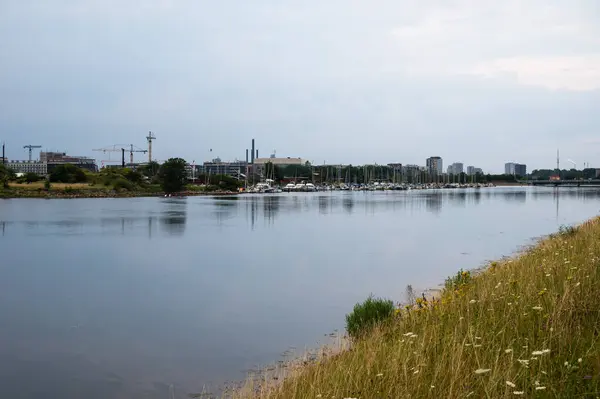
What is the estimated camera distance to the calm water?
1076 cm

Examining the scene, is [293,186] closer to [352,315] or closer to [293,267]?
[293,267]

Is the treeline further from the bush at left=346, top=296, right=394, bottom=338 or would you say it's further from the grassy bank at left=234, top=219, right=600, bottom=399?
the grassy bank at left=234, top=219, right=600, bottom=399

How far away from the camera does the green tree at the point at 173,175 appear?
12469cm

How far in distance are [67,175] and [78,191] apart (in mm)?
14759

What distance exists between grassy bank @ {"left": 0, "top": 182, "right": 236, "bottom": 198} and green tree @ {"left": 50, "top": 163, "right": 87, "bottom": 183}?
3594 mm

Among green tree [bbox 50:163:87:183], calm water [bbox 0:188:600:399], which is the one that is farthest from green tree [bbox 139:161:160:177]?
calm water [bbox 0:188:600:399]

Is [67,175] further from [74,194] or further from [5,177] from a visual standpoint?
[74,194]

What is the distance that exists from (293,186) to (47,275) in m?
161

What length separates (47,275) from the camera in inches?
836

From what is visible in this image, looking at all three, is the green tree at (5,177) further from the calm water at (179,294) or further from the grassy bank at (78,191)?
the calm water at (179,294)

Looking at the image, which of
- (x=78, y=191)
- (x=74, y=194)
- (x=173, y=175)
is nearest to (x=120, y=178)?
(x=173, y=175)

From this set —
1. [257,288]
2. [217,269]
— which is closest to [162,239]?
[217,269]

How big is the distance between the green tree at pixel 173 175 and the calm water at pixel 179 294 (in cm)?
8624

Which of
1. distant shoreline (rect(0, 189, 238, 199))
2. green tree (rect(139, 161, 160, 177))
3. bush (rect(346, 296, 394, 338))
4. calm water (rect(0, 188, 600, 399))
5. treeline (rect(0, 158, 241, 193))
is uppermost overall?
green tree (rect(139, 161, 160, 177))
